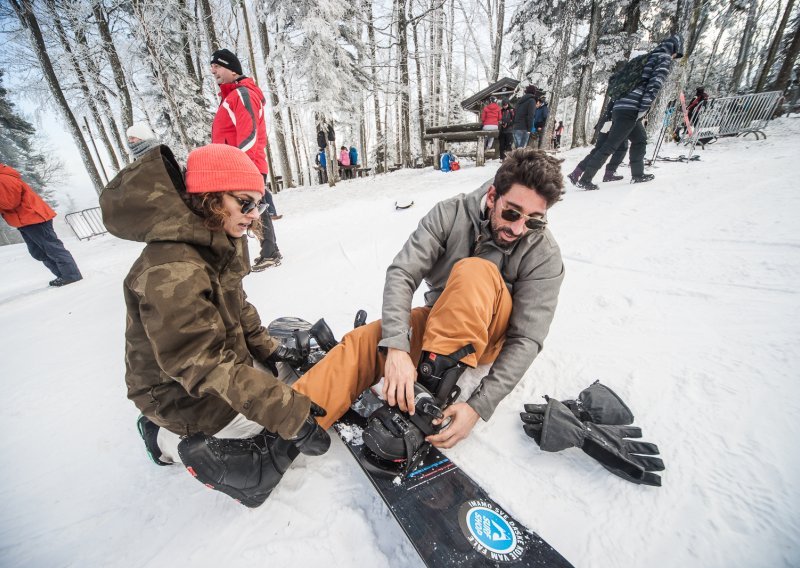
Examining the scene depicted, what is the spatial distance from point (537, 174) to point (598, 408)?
1.24 m

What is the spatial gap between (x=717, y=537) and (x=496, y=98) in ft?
47.5

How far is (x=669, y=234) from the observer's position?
10.9 feet

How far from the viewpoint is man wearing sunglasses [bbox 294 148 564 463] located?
4.82ft

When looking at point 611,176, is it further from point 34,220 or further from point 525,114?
point 34,220

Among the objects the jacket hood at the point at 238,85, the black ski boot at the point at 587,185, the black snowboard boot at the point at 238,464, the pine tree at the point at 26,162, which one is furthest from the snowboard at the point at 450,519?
the pine tree at the point at 26,162

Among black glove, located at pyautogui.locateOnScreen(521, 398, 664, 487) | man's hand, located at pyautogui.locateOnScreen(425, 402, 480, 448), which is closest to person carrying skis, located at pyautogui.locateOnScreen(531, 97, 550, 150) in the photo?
black glove, located at pyautogui.locateOnScreen(521, 398, 664, 487)

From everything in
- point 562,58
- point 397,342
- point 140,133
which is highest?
point 562,58

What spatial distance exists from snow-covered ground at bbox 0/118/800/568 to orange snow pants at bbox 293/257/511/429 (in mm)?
328

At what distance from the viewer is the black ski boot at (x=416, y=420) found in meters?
1.38

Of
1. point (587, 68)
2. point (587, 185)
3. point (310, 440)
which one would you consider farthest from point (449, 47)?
point (310, 440)

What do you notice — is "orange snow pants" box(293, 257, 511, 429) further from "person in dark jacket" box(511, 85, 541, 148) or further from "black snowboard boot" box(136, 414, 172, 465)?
"person in dark jacket" box(511, 85, 541, 148)

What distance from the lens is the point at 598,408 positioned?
1.60 meters

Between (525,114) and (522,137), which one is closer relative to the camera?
(525,114)

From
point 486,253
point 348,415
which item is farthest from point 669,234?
point 348,415
